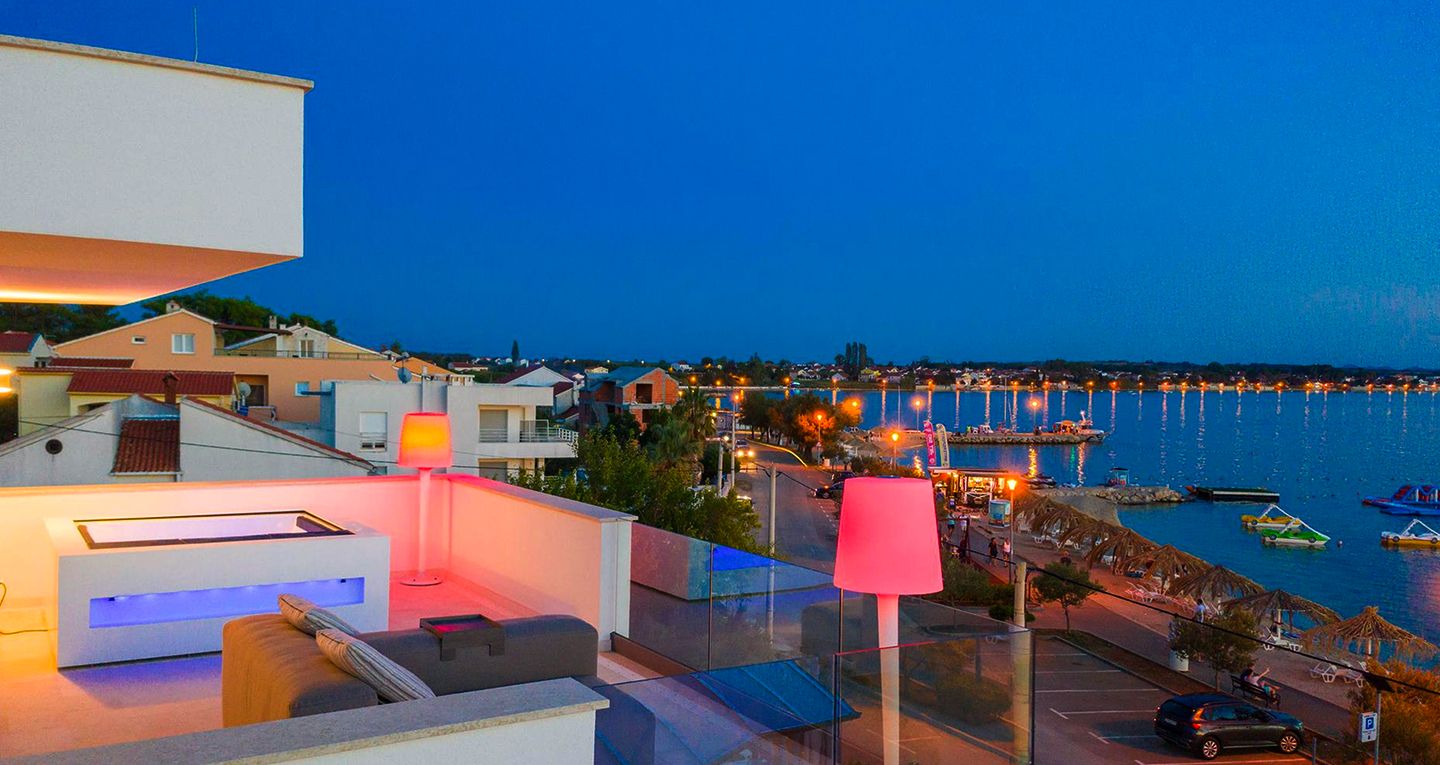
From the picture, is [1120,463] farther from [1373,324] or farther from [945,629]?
[945,629]

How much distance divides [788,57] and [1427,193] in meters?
63.7

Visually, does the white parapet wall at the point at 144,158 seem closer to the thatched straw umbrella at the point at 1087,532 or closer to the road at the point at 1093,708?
the road at the point at 1093,708

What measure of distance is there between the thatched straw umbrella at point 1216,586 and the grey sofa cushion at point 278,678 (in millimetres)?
30270

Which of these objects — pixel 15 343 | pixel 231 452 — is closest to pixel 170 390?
pixel 231 452

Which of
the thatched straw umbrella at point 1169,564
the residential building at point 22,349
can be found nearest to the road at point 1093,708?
the thatched straw umbrella at point 1169,564

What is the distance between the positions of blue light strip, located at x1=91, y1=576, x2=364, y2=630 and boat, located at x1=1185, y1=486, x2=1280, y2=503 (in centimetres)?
7082

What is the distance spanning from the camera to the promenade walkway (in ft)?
75.6

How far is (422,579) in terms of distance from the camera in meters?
8.11

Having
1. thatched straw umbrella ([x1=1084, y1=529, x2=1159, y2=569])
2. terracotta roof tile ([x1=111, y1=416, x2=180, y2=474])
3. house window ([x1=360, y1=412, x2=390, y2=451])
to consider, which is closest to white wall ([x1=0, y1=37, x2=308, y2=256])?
terracotta roof tile ([x1=111, y1=416, x2=180, y2=474])

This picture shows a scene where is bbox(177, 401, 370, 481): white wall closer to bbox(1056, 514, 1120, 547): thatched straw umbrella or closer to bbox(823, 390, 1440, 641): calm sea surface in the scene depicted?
bbox(823, 390, 1440, 641): calm sea surface

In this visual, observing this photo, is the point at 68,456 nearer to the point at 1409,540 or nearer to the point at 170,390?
the point at 170,390

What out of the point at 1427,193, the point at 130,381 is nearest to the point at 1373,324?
the point at 1427,193

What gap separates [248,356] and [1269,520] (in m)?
52.2

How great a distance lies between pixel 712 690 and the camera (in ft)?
12.1
